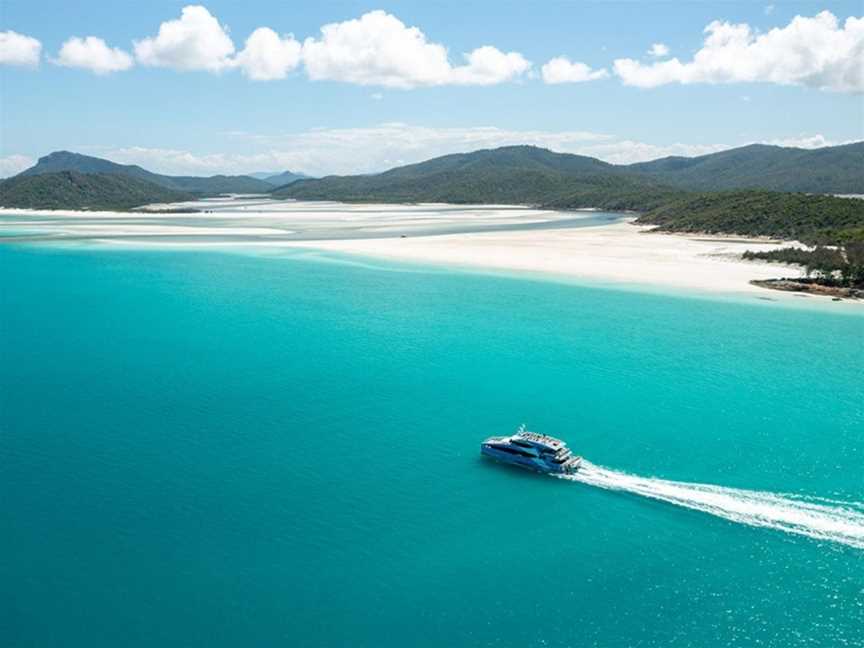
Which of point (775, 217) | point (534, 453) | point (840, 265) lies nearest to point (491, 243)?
point (775, 217)

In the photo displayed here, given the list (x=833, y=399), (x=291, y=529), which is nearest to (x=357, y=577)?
(x=291, y=529)

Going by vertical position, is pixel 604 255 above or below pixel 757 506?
above

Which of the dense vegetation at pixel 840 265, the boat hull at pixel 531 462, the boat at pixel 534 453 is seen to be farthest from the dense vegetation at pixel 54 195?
the boat at pixel 534 453

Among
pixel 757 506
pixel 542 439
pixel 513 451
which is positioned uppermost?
pixel 542 439

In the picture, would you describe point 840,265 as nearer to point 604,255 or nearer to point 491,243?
point 604,255

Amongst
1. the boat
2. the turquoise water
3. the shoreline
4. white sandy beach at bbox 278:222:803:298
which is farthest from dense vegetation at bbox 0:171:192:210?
the boat

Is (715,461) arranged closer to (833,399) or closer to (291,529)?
(833,399)
